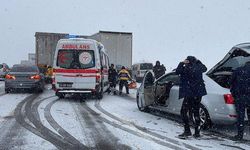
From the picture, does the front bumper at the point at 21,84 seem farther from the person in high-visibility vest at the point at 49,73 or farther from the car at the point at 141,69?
the car at the point at 141,69

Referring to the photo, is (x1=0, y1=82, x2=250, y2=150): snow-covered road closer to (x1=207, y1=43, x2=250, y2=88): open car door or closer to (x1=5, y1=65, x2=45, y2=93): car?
(x1=207, y1=43, x2=250, y2=88): open car door

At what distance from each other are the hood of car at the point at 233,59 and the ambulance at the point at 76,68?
22.9 ft

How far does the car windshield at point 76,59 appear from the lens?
52.9ft

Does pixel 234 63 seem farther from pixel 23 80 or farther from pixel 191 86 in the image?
pixel 23 80

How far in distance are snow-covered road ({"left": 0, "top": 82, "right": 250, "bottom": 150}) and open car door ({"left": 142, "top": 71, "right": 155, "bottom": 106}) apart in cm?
43

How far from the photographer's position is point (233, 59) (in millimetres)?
9656

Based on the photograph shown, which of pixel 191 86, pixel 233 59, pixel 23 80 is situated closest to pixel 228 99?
pixel 191 86

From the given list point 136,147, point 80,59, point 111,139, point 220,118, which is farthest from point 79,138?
point 80,59

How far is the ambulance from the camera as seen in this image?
16000 mm

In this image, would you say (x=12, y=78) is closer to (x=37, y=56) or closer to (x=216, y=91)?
(x=37, y=56)

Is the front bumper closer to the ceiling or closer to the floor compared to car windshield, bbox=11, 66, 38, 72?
closer to the floor

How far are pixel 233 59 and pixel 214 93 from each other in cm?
114

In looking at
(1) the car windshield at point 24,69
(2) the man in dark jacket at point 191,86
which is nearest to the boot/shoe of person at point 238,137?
(2) the man in dark jacket at point 191,86

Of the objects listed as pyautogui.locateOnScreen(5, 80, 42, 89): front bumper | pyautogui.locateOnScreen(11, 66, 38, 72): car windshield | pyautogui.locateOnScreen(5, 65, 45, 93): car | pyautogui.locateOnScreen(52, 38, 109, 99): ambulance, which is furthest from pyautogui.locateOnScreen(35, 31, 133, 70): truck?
pyautogui.locateOnScreen(52, 38, 109, 99): ambulance
